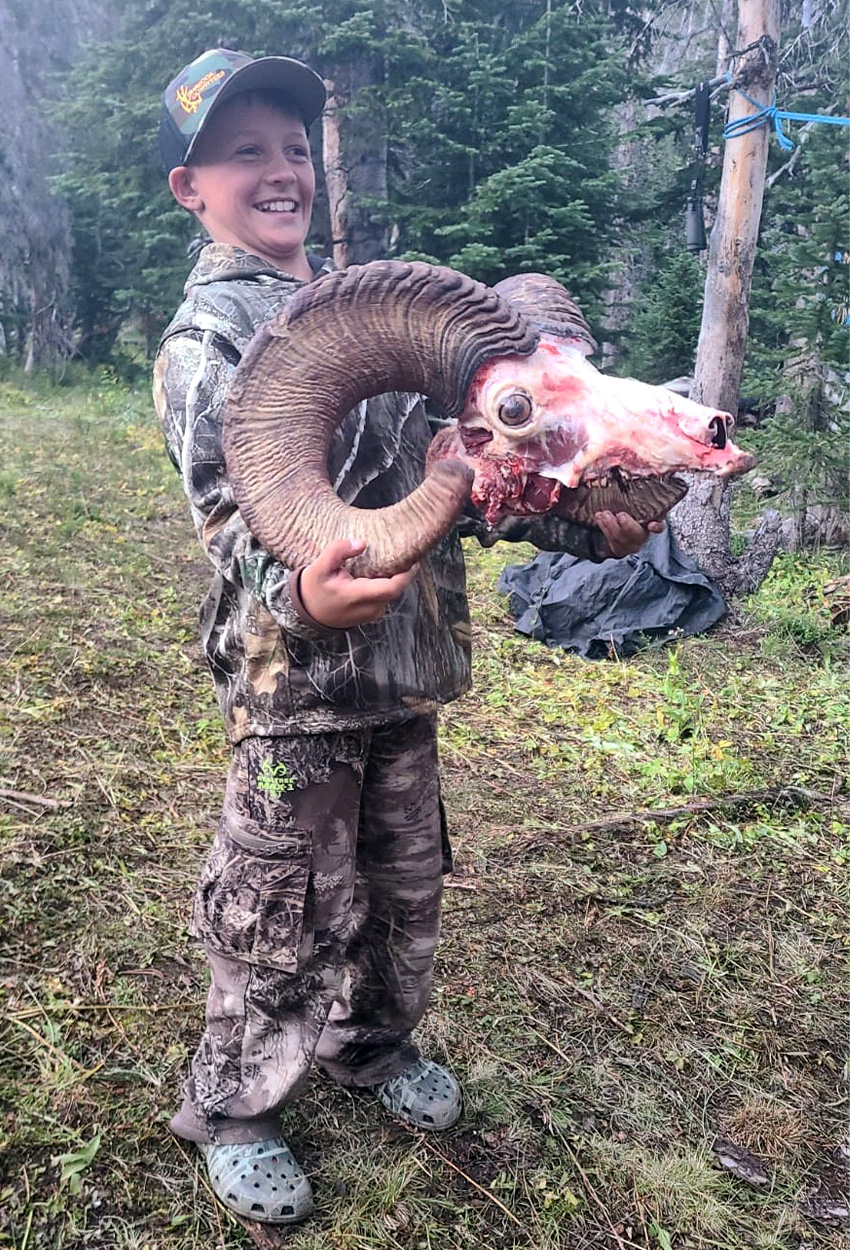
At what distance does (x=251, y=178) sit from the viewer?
6.76ft

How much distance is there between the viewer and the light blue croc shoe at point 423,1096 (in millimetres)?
2559

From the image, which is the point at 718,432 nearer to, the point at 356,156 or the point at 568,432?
the point at 568,432

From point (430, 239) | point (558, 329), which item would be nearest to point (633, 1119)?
point (558, 329)

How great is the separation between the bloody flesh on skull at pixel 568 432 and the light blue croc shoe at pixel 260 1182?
5.66 ft

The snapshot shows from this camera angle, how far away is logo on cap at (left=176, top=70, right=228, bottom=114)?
2025 millimetres

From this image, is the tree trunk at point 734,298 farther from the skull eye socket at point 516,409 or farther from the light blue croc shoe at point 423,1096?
the skull eye socket at point 516,409

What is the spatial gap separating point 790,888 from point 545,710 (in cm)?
186

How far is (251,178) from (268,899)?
1.62 m

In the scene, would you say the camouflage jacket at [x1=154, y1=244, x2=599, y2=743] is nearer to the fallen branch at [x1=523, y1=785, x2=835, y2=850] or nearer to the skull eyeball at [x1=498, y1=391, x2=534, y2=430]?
the skull eyeball at [x1=498, y1=391, x2=534, y2=430]

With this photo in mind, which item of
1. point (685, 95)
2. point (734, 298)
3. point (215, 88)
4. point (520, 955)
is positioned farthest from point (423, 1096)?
point (685, 95)

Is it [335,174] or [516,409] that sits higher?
[335,174]

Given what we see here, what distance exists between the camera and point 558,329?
5.79 feet

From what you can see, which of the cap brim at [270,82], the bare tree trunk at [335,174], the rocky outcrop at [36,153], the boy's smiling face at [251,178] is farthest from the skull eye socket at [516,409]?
the rocky outcrop at [36,153]

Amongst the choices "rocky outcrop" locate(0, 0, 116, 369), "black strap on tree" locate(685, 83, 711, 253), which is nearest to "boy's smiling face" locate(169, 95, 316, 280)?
"black strap on tree" locate(685, 83, 711, 253)
